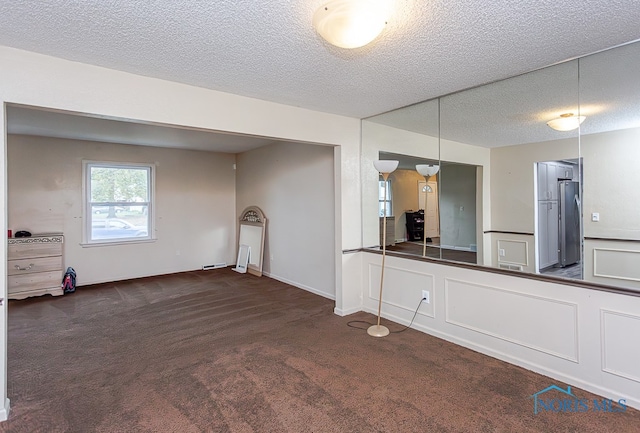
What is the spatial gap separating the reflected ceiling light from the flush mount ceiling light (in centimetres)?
171

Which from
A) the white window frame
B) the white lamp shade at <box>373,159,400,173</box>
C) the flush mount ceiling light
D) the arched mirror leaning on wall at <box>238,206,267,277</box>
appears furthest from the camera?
the arched mirror leaning on wall at <box>238,206,267,277</box>

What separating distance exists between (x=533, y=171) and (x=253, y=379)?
111 inches

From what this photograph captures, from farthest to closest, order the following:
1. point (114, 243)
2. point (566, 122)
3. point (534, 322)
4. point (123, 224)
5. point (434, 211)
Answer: point (123, 224)
point (114, 243)
point (434, 211)
point (534, 322)
point (566, 122)

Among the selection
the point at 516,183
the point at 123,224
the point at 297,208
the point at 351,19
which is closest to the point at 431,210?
the point at 516,183

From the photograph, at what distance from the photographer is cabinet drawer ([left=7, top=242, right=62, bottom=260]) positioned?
4.59 m

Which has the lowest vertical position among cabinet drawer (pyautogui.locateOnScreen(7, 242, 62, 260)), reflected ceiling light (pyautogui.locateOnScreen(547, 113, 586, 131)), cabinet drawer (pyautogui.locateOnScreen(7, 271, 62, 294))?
cabinet drawer (pyautogui.locateOnScreen(7, 271, 62, 294))

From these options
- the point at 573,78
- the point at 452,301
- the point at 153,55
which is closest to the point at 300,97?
the point at 153,55

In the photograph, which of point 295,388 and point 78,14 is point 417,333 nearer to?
point 295,388

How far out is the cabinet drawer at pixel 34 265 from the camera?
459 centimetres

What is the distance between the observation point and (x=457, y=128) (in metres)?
3.21

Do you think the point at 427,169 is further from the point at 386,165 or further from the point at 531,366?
the point at 531,366

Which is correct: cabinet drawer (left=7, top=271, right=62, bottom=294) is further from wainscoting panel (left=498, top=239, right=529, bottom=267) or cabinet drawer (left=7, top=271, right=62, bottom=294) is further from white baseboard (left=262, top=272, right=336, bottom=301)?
wainscoting panel (left=498, top=239, right=529, bottom=267)

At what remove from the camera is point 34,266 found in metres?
4.72

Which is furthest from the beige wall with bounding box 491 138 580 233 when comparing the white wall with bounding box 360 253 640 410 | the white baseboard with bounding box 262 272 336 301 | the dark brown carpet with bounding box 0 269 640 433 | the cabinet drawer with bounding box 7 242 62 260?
the cabinet drawer with bounding box 7 242 62 260
